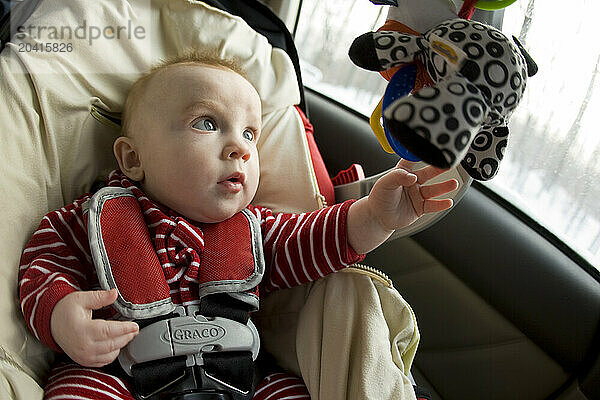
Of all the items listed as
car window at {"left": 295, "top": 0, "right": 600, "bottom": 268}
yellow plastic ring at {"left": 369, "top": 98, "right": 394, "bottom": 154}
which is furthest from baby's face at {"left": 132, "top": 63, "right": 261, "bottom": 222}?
car window at {"left": 295, "top": 0, "right": 600, "bottom": 268}

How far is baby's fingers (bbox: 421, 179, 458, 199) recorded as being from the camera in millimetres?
748

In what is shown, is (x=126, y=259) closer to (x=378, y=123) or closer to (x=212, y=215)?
(x=212, y=215)

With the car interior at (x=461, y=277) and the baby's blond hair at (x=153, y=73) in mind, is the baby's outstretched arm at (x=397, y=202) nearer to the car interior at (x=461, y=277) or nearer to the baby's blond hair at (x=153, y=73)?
the car interior at (x=461, y=277)

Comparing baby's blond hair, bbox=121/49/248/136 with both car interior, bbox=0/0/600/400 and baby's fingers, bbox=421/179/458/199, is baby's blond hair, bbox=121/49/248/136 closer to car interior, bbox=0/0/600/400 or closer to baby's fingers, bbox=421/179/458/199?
car interior, bbox=0/0/600/400

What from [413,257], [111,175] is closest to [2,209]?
[111,175]

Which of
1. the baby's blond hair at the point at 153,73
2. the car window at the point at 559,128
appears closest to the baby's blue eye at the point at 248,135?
the baby's blond hair at the point at 153,73

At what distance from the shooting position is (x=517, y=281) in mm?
1040

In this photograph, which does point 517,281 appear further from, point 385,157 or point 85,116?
point 85,116

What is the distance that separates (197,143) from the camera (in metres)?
0.87

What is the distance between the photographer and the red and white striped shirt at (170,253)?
2.51 feet

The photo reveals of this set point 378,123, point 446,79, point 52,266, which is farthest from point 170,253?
point 446,79

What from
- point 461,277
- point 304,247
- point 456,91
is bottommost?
point 461,277

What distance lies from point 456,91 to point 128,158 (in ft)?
2.12

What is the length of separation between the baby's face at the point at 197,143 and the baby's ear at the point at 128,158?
0.02 meters
